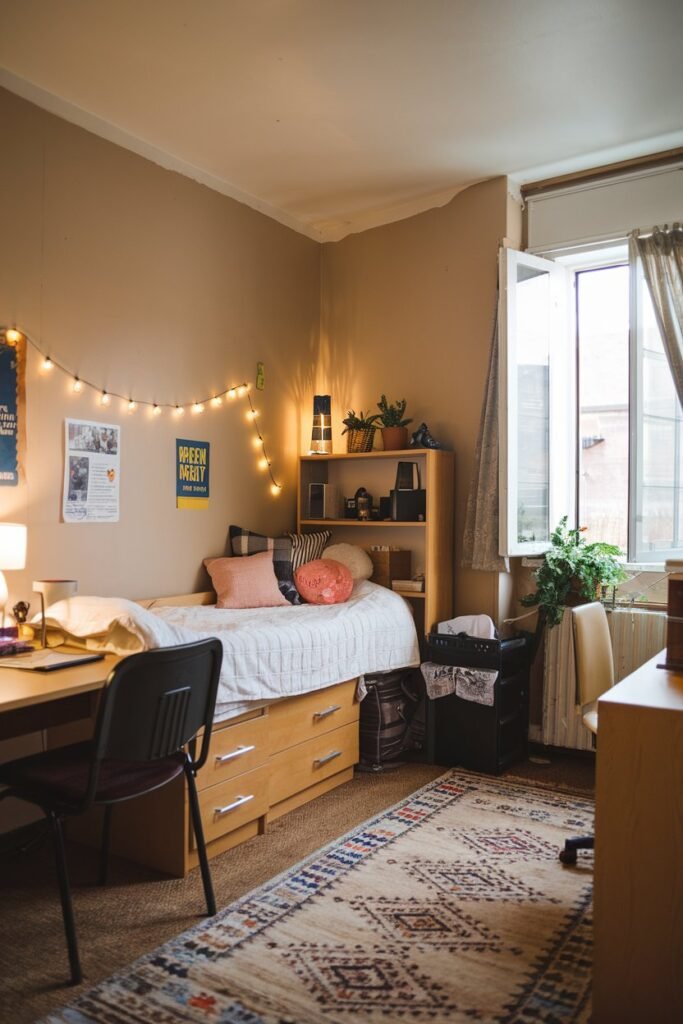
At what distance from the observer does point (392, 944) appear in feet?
7.39

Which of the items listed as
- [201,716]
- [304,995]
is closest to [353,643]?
[201,716]

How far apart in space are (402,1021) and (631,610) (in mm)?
2440

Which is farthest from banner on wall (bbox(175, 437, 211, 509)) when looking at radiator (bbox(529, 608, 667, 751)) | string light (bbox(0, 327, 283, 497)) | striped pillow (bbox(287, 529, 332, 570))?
radiator (bbox(529, 608, 667, 751))

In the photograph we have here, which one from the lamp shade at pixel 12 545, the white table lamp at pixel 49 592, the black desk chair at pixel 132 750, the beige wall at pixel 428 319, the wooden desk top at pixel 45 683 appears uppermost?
the beige wall at pixel 428 319

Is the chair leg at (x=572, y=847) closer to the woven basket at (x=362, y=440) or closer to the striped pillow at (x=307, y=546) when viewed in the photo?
the striped pillow at (x=307, y=546)

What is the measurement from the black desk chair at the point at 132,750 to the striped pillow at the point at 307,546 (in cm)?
188

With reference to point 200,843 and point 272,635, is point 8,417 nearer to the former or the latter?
point 272,635

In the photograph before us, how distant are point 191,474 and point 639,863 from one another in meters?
2.68

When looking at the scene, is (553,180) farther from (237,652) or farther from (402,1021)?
(402,1021)

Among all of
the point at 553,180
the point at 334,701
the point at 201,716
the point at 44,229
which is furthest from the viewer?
the point at 553,180

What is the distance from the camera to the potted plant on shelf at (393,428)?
4.27 m

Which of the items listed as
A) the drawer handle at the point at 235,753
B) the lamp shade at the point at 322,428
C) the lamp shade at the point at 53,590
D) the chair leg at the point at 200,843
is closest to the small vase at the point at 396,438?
the lamp shade at the point at 322,428

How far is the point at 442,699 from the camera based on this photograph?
12.7 feet

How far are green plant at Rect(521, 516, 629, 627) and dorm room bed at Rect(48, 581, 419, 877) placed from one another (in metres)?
0.68
